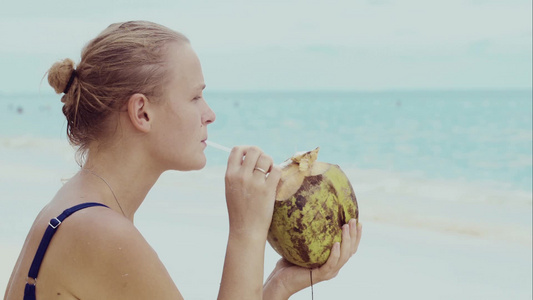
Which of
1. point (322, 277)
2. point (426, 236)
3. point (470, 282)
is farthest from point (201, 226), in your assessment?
point (322, 277)

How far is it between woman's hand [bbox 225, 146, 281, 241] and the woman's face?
103 mm

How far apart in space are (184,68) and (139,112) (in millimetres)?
163

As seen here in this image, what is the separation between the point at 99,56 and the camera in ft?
5.32

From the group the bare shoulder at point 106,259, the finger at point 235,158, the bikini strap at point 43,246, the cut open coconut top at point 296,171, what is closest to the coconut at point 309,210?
the cut open coconut top at point 296,171

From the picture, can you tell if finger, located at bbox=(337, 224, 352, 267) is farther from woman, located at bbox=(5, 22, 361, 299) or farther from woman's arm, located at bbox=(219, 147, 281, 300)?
woman's arm, located at bbox=(219, 147, 281, 300)

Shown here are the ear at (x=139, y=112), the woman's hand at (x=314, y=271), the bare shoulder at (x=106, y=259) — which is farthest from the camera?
the woman's hand at (x=314, y=271)

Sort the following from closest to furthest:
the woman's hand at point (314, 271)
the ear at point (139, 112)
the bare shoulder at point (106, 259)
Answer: the bare shoulder at point (106, 259) < the ear at point (139, 112) < the woman's hand at point (314, 271)

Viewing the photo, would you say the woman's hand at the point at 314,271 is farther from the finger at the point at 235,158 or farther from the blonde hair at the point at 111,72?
the blonde hair at the point at 111,72

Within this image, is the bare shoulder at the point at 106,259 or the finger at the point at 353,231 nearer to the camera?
the bare shoulder at the point at 106,259

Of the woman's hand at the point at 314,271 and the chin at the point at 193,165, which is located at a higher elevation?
the chin at the point at 193,165

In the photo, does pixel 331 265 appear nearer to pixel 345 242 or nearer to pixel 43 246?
pixel 345 242

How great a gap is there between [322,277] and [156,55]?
733 millimetres

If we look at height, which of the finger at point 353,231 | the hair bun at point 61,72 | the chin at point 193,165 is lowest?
the finger at point 353,231

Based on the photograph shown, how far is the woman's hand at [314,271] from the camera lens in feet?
5.59
